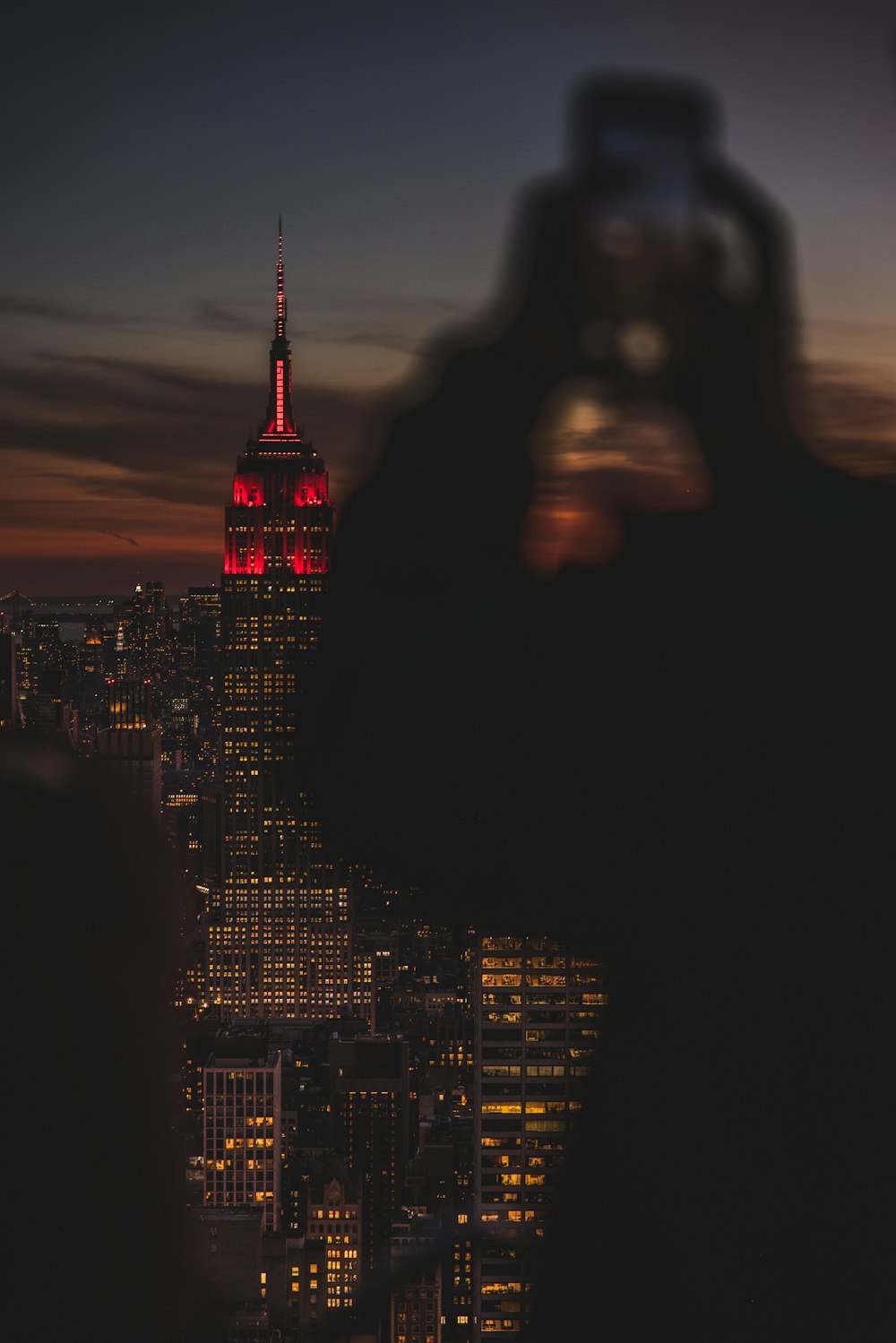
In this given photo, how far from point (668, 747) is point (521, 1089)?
164 inches

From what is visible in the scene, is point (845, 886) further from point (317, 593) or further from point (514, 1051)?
point (514, 1051)

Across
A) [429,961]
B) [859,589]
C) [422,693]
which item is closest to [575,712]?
[422,693]

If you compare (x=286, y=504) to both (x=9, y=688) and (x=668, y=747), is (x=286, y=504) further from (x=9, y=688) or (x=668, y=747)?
(x=668, y=747)

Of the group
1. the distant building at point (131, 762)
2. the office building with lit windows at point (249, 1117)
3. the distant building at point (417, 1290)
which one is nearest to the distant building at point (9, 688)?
→ the distant building at point (131, 762)

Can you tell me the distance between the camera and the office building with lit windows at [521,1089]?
1.34 metres

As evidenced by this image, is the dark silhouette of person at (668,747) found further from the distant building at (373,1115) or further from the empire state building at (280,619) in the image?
the distant building at (373,1115)

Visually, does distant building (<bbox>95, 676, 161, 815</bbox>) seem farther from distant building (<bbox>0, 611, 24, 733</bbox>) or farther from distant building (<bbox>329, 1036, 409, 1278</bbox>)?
distant building (<bbox>329, 1036, 409, 1278</bbox>)

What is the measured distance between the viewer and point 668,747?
1234 millimetres

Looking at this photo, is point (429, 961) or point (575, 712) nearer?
point (575, 712)

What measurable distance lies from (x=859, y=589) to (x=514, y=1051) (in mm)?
5360

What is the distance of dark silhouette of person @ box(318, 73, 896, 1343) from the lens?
1.08m

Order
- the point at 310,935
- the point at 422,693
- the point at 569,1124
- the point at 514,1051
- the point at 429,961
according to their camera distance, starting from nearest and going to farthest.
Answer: the point at 422,693 → the point at 569,1124 → the point at 514,1051 → the point at 429,961 → the point at 310,935

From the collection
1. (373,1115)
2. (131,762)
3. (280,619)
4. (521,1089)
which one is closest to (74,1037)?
(131,762)

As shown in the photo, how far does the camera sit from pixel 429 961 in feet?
67.0
